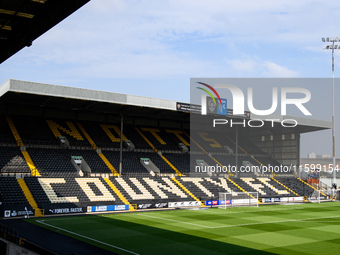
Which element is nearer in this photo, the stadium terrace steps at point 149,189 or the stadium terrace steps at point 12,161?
the stadium terrace steps at point 12,161

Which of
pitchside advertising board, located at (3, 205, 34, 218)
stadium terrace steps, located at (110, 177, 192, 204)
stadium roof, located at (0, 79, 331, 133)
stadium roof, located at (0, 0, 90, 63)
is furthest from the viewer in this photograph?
stadium terrace steps, located at (110, 177, 192, 204)

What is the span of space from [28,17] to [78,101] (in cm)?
2910

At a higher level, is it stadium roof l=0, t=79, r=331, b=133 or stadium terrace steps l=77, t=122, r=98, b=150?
stadium roof l=0, t=79, r=331, b=133

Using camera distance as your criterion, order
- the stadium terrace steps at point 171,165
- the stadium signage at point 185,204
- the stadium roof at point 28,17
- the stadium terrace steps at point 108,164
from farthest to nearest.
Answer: the stadium terrace steps at point 171,165
the stadium terrace steps at point 108,164
the stadium signage at point 185,204
the stadium roof at point 28,17

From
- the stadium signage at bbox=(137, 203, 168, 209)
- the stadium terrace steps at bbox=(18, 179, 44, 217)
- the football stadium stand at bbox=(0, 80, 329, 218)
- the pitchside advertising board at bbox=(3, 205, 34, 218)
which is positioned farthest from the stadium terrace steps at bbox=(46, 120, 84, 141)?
the pitchside advertising board at bbox=(3, 205, 34, 218)

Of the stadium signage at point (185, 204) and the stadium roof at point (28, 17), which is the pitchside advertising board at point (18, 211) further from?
the stadium roof at point (28, 17)

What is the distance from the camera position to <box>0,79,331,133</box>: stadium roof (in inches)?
1428

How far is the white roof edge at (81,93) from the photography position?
3538cm

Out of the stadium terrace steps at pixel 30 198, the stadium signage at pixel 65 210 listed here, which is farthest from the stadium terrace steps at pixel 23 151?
the stadium signage at pixel 65 210

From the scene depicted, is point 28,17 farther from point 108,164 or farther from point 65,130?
point 65,130

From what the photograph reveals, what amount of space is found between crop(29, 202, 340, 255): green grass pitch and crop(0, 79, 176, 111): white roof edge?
11521 millimetres

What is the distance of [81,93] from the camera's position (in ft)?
126

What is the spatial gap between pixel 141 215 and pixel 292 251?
16778mm

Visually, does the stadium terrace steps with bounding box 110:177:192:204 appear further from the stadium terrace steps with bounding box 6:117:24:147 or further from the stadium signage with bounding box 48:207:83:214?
the stadium terrace steps with bounding box 6:117:24:147
